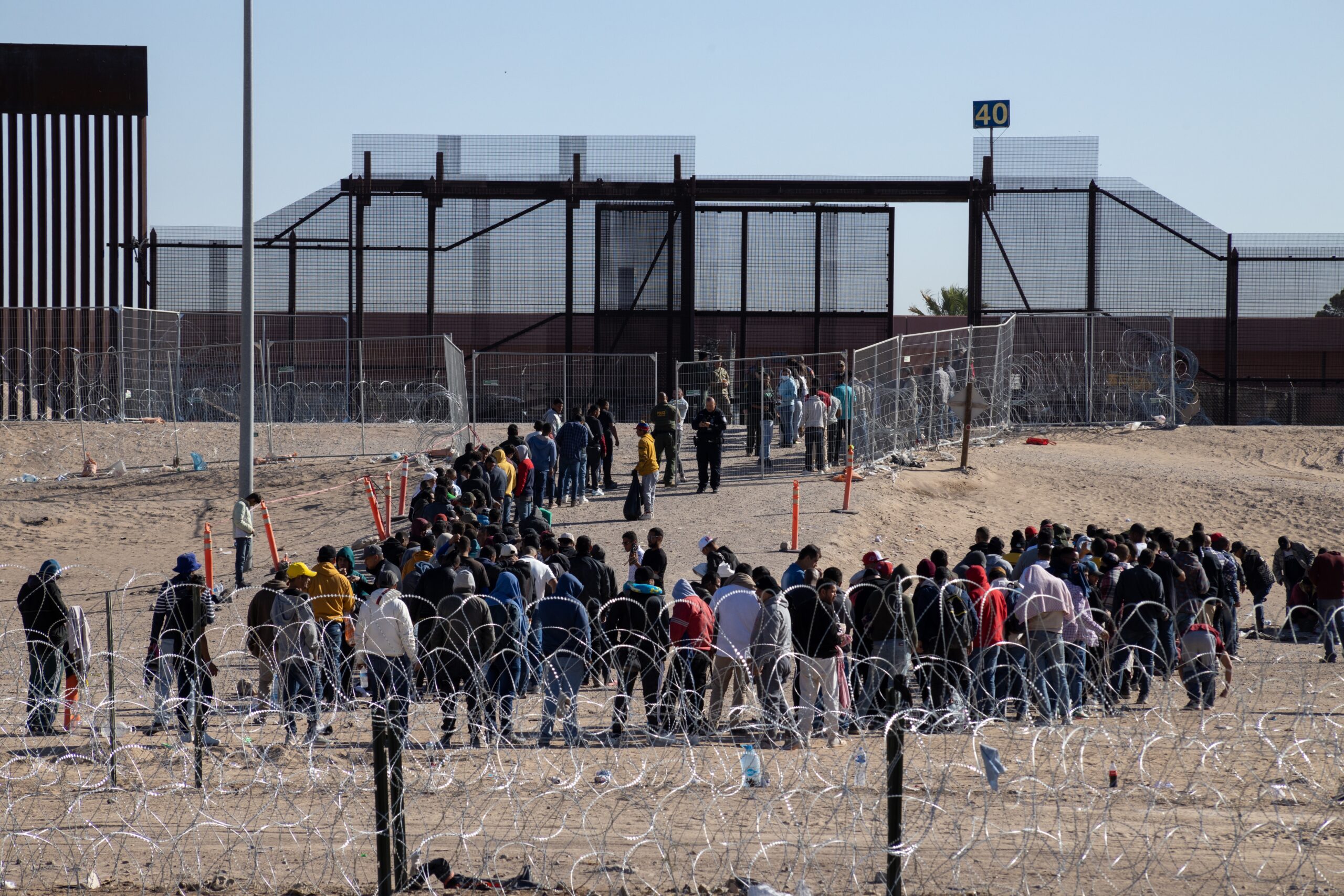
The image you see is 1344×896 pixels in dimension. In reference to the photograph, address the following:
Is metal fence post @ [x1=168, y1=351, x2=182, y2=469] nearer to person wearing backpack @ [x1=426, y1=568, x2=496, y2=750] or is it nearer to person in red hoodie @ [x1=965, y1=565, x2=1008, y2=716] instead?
person wearing backpack @ [x1=426, y1=568, x2=496, y2=750]

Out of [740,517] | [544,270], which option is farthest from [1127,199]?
[740,517]

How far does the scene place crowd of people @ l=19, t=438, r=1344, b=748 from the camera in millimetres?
8508

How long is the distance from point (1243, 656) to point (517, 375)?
52.6ft

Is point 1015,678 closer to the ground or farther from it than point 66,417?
closer to the ground

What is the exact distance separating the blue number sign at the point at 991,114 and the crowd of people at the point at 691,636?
17605 mm

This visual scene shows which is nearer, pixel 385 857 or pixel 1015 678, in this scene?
pixel 385 857

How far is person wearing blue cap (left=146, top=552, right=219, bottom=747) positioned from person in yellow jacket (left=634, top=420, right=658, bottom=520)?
7.58 meters

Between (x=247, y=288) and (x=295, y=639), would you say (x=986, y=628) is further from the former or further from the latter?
(x=247, y=288)

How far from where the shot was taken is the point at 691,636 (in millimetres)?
9305

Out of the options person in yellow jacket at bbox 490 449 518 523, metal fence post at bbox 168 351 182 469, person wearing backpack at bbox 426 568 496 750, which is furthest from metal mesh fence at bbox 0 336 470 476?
person wearing backpack at bbox 426 568 496 750

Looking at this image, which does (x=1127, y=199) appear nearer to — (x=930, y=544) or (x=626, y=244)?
(x=626, y=244)

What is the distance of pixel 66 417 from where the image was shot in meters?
24.9

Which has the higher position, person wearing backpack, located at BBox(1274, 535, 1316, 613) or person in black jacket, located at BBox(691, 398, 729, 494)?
person in black jacket, located at BBox(691, 398, 729, 494)

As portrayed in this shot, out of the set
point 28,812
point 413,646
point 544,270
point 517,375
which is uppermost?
point 544,270
